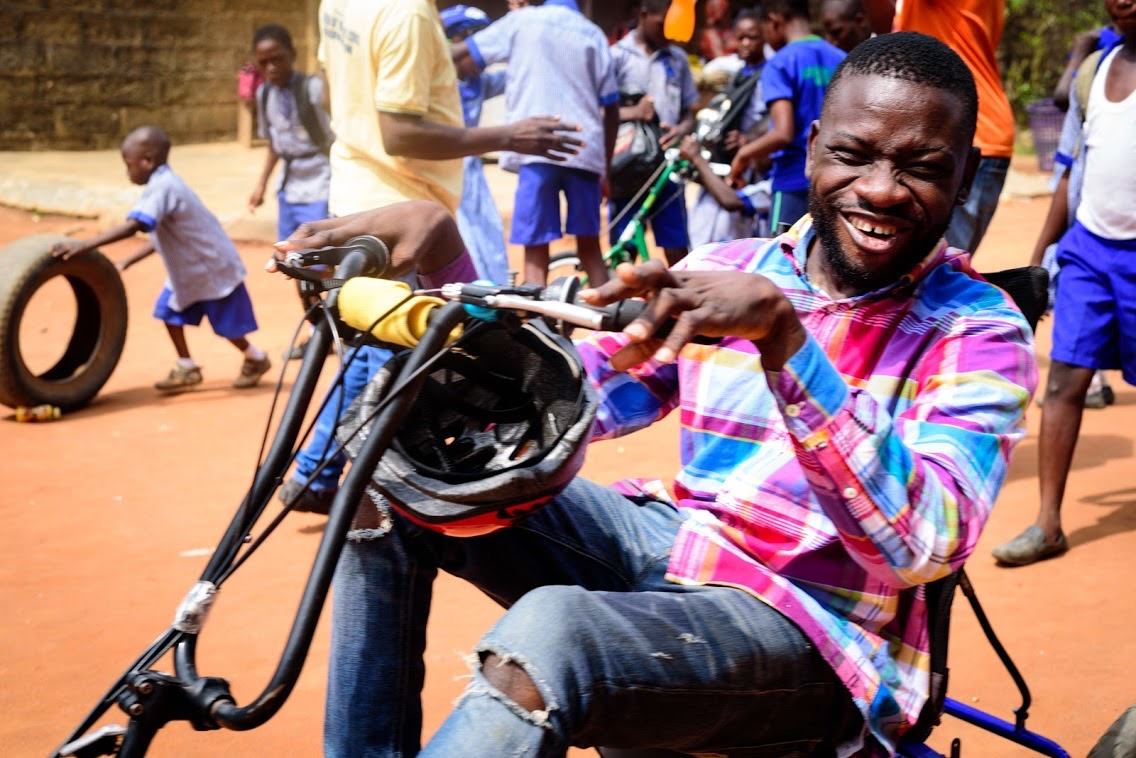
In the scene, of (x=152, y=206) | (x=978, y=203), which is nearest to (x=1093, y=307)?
(x=978, y=203)

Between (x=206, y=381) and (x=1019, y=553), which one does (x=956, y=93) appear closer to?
(x=1019, y=553)

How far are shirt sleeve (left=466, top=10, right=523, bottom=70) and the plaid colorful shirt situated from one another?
5.19 metres

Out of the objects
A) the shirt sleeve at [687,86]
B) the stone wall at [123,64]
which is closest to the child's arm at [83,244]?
the shirt sleeve at [687,86]

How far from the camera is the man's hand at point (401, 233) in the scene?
93.2 inches

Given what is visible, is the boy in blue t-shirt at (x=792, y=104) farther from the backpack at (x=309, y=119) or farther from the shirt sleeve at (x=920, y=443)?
the shirt sleeve at (x=920, y=443)

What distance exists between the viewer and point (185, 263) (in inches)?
287

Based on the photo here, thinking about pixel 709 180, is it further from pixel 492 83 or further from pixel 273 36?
pixel 273 36

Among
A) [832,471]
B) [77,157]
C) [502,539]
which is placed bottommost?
[77,157]

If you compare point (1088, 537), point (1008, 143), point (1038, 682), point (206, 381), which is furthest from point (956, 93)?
point (206, 381)

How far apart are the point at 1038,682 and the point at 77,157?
12061mm

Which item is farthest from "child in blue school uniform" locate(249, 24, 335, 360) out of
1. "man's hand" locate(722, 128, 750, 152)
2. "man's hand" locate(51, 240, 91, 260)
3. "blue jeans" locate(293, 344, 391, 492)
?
"blue jeans" locate(293, 344, 391, 492)

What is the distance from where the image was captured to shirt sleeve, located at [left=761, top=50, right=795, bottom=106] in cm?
643

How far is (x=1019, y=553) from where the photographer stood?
455 cm

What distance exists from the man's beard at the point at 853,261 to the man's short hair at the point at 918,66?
0.61 feet
